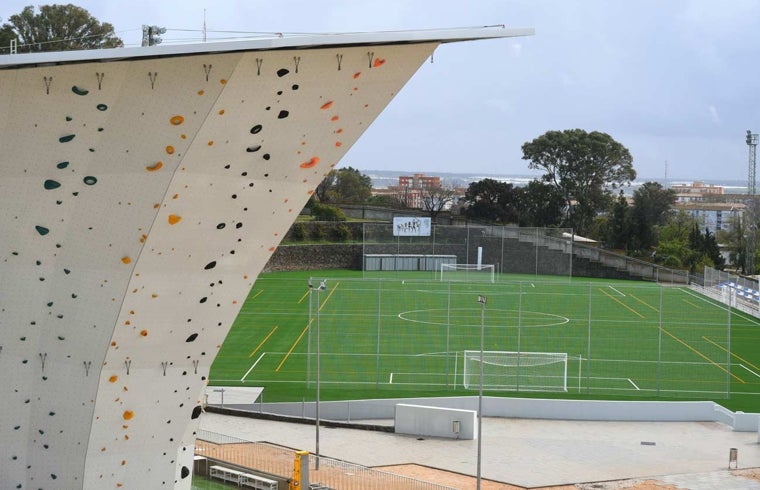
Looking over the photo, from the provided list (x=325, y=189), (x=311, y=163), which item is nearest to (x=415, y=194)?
(x=325, y=189)

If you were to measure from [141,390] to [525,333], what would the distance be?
2883cm

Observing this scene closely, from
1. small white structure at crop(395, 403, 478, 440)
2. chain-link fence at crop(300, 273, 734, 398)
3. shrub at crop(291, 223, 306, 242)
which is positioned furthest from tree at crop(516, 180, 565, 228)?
small white structure at crop(395, 403, 478, 440)

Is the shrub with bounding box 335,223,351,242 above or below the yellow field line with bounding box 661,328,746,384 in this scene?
above

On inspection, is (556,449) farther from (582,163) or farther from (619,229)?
(582,163)

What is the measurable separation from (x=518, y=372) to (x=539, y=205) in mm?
62022

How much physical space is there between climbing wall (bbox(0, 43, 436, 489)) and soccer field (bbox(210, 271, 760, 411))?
1178 cm

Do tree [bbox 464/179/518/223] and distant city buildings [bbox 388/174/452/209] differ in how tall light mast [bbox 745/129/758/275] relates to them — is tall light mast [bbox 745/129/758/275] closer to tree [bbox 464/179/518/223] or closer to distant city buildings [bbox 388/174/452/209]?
tree [bbox 464/179/518/223]

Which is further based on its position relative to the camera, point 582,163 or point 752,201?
point 582,163

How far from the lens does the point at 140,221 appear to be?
12297 mm

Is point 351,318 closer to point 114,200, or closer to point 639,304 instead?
point 639,304

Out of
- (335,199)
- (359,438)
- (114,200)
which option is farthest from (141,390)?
(335,199)

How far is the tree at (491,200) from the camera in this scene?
8994cm

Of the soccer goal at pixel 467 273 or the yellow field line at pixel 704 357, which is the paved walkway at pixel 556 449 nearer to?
the yellow field line at pixel 704 357

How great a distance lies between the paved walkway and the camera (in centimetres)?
2395
